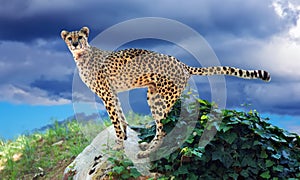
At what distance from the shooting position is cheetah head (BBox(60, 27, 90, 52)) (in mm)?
6059

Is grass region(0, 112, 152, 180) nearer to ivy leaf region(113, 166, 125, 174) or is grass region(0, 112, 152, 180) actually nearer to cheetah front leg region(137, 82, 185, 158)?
cheetah front leg region(137, 82, 185, 158)

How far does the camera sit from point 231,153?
19.8 feet

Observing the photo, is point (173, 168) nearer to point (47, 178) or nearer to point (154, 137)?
point (154, 137)

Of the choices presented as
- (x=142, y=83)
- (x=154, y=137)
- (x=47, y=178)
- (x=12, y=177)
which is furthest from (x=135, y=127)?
(x=12, y=177)

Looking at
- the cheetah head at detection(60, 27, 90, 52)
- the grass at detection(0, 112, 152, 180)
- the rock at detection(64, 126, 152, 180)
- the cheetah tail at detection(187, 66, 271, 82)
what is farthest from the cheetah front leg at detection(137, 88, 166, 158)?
the grass at detection(0, 112, 152, 180)

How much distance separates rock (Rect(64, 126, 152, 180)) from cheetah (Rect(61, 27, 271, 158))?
146 millimetres

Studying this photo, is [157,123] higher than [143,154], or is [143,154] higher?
[157,123]

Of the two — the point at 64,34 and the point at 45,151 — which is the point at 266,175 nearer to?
the point at 64,34

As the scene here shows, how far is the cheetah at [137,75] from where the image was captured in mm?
6207

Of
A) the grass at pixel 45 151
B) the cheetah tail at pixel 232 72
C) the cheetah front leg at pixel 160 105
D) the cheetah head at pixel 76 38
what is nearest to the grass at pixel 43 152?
the grass at pixel 45 151

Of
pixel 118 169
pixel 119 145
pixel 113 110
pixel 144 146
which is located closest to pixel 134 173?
pixel 118 169

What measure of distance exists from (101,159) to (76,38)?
→ 1.55 metres

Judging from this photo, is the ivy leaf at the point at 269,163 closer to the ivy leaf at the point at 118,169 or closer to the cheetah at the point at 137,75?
the cheetah at the point at 137,75

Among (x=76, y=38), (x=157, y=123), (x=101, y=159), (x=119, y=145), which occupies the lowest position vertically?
(x=101, y=159)
